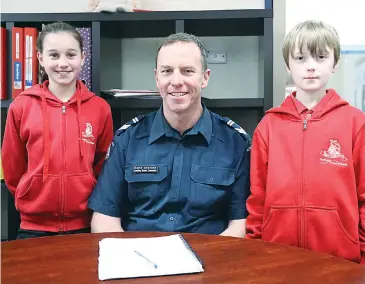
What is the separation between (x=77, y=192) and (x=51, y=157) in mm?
174

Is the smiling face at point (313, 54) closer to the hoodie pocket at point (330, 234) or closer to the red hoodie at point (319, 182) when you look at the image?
the red hoodie at point (319, 182)

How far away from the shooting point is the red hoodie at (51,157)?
1752 mm

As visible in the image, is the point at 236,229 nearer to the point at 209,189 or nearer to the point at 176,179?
the point at 209,189

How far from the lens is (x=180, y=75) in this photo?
1.64 metres

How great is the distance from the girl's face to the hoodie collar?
2.77ft

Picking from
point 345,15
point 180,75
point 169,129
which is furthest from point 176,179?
point 345,15

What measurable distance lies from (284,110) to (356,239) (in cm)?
49

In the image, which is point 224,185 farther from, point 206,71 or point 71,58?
point 71,58

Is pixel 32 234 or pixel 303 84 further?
pixel 32 234

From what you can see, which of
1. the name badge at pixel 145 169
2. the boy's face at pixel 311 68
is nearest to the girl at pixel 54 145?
the name badge at pixel 145 169

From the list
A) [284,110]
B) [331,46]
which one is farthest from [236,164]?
[331,46]

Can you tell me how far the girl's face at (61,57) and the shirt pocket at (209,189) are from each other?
64 cm

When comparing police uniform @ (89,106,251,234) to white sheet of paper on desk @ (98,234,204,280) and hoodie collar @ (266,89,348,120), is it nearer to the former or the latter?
hoodie collar @ (266,89,348,120)

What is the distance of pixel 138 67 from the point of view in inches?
97.4
